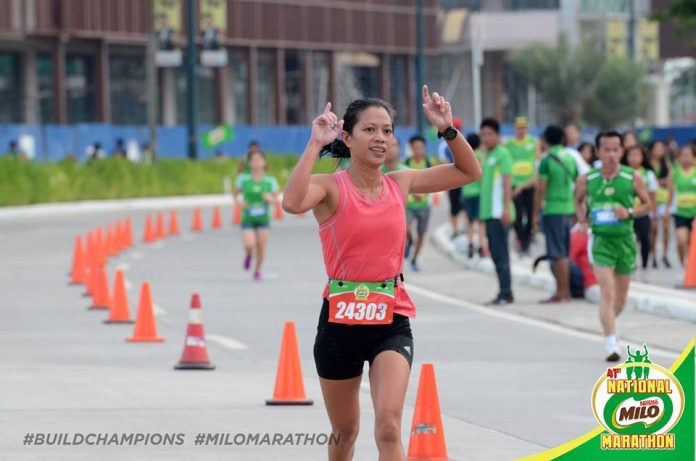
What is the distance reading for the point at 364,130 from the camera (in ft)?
25.5

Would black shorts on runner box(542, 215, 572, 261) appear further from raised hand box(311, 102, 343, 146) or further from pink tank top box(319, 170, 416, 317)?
raised hand box(311, 102, 343, 146)

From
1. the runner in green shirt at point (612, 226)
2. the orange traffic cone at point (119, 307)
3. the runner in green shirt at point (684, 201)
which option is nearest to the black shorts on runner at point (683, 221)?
the runner in green shirt at point (684, 201)

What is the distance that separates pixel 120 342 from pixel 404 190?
8.41 m

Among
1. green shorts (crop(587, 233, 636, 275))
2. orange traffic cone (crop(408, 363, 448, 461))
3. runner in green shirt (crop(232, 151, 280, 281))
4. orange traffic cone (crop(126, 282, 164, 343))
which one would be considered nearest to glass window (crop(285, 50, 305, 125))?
runner in green shirt (crop(232, 151, 280, 281))

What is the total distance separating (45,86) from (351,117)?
63.6m

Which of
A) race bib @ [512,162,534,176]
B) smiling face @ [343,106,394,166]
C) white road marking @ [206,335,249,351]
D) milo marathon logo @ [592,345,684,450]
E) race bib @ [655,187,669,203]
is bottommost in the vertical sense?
white road marking @ [206,335,249,351]

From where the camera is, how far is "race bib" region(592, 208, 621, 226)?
1427 centimetres

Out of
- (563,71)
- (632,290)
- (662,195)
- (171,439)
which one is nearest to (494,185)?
(632,290)

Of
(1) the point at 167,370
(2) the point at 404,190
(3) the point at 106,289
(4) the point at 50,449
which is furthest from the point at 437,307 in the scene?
(2) the point at 404,190

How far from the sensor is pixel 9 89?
67312mm

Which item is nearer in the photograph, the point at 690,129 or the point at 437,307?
the point at 437,307

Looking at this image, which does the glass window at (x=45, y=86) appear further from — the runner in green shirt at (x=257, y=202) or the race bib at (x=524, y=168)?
the runner in green shirt at (x=257, y=202)

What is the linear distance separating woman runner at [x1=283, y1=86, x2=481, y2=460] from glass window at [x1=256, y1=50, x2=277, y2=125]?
6917cm

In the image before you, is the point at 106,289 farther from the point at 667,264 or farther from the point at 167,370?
the point at 667,264
